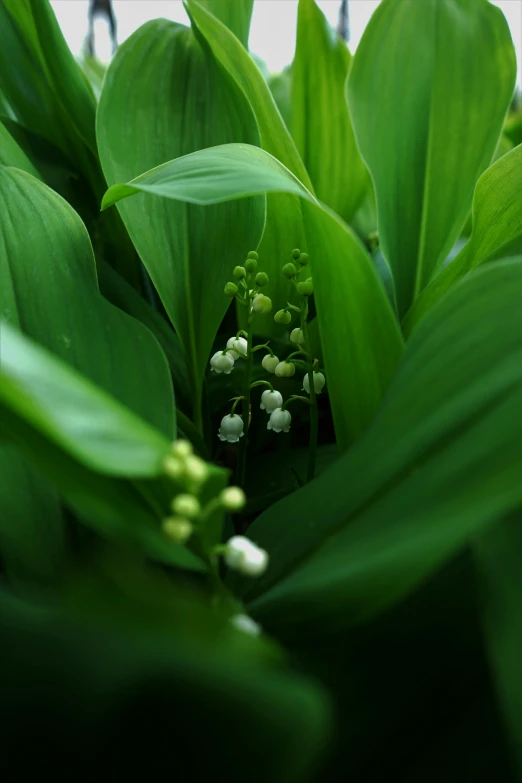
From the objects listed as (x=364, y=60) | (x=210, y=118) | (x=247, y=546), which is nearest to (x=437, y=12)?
(x=364, y=60)

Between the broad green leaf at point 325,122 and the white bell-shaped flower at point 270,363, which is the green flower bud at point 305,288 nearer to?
the white bell-shaped flower at point 270,363

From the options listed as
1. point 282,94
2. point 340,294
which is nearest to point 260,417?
point 340,294

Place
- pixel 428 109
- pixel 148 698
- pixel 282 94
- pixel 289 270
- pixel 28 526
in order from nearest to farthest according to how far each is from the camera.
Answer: pixel 148 698
pixel 28 526
pixel 289 270
pixel 428 109
pixel 282 94

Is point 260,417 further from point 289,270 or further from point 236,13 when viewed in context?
point 236,13

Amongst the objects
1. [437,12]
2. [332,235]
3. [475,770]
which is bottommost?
[475,770]

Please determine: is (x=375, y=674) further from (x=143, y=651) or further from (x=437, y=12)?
(x=437, y=12)

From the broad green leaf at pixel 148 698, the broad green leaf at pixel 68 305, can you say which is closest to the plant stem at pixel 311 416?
the broad green leaf at pixel 68 305
